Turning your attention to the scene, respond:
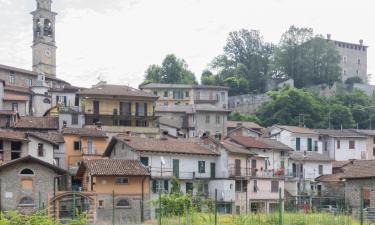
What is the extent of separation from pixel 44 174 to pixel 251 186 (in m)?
16.3

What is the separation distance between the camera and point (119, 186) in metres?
40.7

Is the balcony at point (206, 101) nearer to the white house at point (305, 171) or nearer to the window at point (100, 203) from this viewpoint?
the white house at point (305, 171)

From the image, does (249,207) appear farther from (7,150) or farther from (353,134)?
(353,134)

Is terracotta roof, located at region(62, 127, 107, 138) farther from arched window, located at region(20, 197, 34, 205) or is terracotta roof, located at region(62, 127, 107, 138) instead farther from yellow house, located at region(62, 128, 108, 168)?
arched window, located at region(20, 197, 34, 205)

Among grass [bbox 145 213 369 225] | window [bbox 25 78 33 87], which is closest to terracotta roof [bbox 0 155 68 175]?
grass [bbox 145 213 369 225]

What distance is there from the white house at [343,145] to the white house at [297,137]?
5.96 feet

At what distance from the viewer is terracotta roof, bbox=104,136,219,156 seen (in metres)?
44.6

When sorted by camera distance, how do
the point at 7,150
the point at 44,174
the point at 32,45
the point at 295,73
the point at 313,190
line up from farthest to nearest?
the point at 295,73, the point at 32,45, the point at 313,190, the point at 7,150, the point at 44,174

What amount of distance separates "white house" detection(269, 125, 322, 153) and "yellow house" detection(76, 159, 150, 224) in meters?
24.1

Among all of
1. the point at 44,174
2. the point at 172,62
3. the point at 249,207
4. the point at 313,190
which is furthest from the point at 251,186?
the point at 172,62

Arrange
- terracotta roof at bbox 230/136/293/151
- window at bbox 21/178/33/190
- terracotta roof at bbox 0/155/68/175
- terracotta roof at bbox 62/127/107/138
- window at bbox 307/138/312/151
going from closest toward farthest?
terracotta roof at bbox 0/155/68/175, window at bbox 21/178/33/190, terracotta roof at bbox 62/127/107/138, terracotta roof at bbox 230/136/293/151, window at bbox 307/138/312/151

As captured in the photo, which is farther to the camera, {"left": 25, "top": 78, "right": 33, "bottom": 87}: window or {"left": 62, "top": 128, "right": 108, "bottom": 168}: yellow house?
{"left": 25, "top": 78, "right": 33, "bottom": 87}: window

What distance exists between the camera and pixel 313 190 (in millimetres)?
57406

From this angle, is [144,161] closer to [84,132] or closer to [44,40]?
[84,132]
